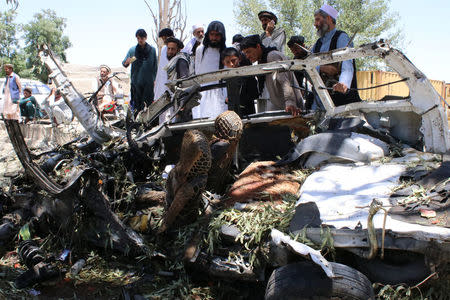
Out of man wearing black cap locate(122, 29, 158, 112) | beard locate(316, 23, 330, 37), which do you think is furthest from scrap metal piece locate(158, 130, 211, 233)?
man wearing black cap locate(122, 29, 158, 112)

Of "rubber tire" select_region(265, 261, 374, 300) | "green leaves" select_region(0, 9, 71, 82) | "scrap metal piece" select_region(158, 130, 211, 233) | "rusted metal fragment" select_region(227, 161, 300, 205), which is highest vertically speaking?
"green leaves" select_region(0, 9, 71, 82)

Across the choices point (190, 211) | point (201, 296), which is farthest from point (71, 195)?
point (201, 296)

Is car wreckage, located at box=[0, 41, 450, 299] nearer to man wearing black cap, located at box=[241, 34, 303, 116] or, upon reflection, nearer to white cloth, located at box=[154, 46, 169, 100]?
man wearing black cap, located at box=[241, 34, 303, 116]

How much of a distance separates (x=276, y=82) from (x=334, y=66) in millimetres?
675

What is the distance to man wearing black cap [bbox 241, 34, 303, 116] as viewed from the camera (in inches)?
166

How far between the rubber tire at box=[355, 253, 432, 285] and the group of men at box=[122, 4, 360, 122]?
172 centimetres

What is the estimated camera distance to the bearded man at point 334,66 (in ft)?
13.3

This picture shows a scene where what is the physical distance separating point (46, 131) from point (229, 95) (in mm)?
7468

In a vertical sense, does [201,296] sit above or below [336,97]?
below

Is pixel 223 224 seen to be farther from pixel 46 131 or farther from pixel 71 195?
→ pixel 46 131

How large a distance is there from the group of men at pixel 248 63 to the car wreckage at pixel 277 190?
39 centimetres

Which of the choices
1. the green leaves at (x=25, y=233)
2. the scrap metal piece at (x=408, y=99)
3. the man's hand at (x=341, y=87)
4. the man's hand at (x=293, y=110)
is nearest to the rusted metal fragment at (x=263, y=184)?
the man's hand at (x=293, y=110)

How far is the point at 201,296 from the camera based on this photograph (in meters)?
3.04

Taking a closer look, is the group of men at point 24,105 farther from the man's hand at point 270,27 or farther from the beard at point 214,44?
the man's hand at point 270,27
